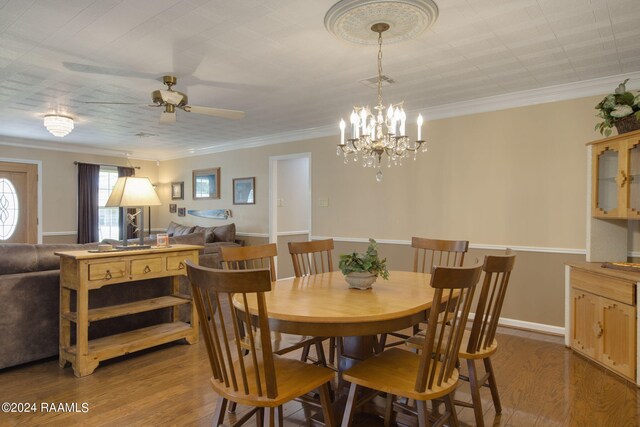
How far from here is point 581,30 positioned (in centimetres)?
254

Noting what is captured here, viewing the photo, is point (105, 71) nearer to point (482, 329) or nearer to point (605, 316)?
point (482, 329)

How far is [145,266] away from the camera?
3092 millimetres

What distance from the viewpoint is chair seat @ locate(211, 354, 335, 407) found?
1.50 m

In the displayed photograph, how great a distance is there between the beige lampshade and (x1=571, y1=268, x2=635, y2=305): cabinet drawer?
138 inches

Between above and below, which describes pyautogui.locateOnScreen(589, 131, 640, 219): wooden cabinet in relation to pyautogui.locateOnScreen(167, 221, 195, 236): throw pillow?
above

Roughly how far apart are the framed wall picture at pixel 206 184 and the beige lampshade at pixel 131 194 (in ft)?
12.6

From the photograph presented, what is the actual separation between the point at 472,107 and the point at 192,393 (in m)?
3.78

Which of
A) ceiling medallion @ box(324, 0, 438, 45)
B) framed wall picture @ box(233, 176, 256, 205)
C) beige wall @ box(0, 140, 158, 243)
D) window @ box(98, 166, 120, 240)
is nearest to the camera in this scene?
ceiling medallion @ box(324, 0, 438, 45)

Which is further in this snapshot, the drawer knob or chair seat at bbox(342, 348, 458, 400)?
the drawer knob

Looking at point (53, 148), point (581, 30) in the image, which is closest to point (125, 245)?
point (581, 30)

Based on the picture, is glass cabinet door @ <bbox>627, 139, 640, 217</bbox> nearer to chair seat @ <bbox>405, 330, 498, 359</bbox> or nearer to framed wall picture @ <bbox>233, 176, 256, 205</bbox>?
chair seat @ <bbox>405, 330, 498, 359</bbox>

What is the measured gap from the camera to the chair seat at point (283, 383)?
58.9 inches

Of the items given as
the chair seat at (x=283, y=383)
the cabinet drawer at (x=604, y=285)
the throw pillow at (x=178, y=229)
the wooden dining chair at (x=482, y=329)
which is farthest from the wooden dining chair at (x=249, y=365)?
the throw pillow at (x=178, y=229)

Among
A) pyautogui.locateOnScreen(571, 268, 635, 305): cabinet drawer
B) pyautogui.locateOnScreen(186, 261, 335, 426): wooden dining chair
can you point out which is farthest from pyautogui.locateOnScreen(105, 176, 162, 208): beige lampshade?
pyautogui.locateOnScreen(571, 268, 635, 305): cabinet drawer
